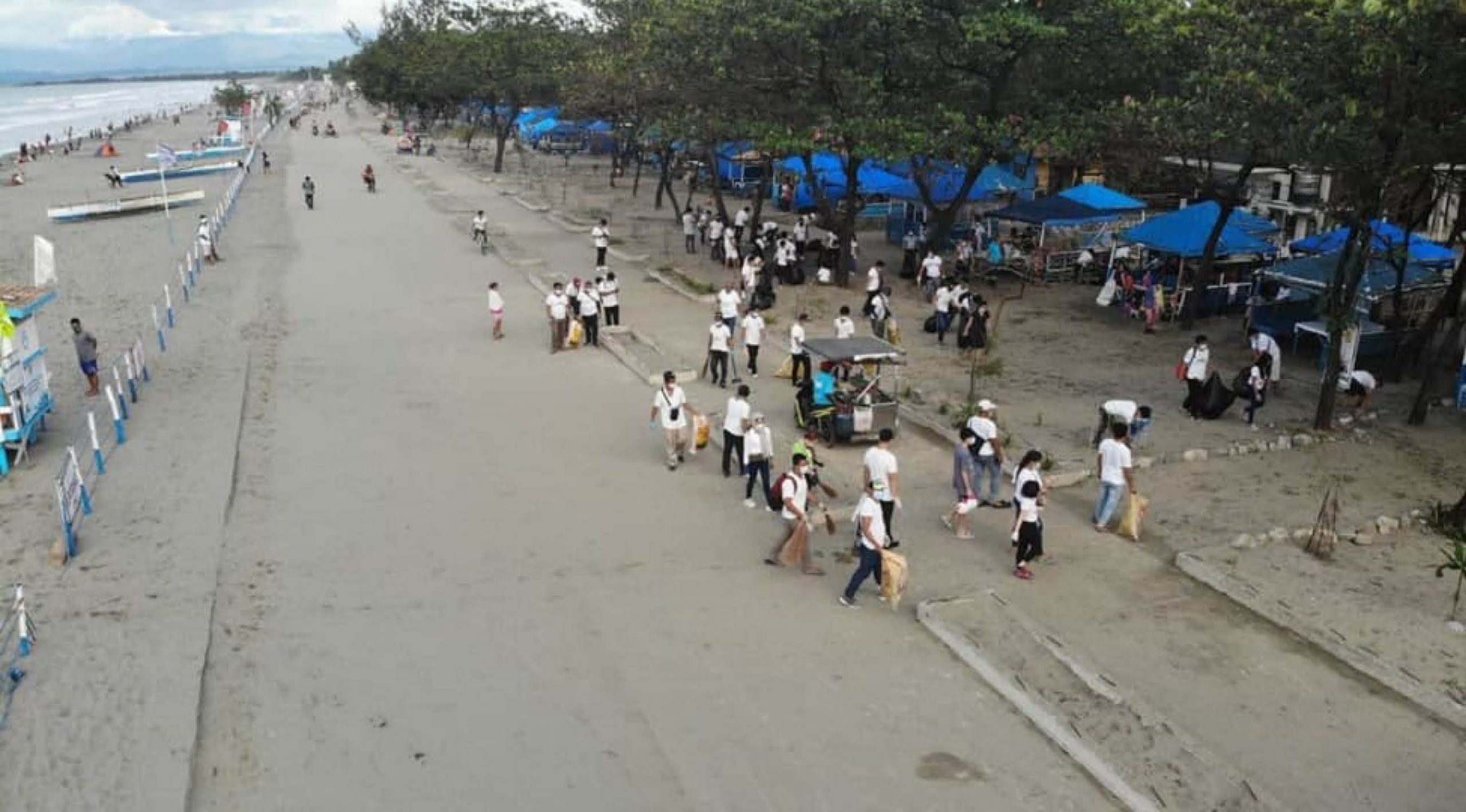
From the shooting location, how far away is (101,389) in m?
16.6

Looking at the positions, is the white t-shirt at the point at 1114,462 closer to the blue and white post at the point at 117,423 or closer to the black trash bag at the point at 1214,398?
the black trash bag at the point at 1214,398

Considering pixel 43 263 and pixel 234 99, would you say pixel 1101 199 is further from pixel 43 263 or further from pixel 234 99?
pixel 234 99

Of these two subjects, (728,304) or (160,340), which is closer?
(728,304)

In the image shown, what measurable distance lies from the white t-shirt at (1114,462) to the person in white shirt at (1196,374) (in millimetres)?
4813

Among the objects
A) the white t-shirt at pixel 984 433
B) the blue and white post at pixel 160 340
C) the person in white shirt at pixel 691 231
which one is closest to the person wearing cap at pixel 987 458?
the white t-shirt at pixel 984 433

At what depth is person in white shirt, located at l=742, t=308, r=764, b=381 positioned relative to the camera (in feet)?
56.2

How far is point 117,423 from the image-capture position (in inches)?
563

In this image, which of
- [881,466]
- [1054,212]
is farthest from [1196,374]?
[1054,212]

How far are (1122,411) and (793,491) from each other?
5.41m

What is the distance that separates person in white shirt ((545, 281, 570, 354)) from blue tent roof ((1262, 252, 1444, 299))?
44.5 ft

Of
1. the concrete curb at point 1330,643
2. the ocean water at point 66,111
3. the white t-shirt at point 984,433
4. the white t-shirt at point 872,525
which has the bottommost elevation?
the concrete curb at point 1330,643

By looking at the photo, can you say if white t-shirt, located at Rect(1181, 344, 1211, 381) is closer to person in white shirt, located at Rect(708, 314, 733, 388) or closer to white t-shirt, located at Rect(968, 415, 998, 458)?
white t-shirt, located at Rect(968, 415, 998, 458)

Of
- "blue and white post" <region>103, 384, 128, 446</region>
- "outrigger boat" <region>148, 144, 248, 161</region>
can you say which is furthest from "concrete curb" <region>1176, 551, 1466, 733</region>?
"outrigger boat" <region>148, 144, 248, 161</region>

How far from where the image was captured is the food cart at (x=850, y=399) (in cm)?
1421
